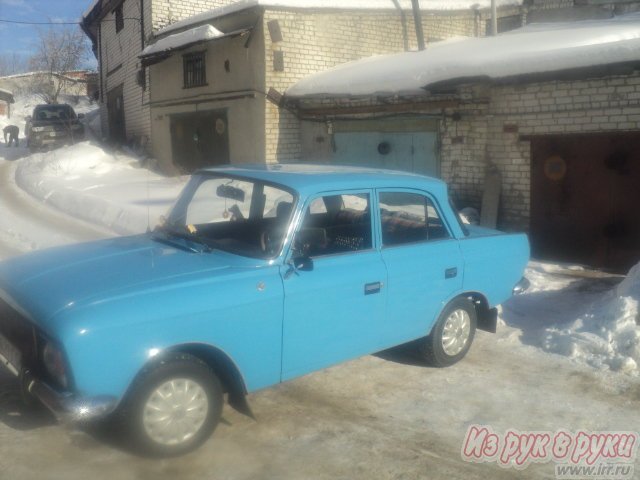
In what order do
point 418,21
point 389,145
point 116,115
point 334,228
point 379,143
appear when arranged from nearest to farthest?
point 334,228 < point 389,145 < point 379,143 < point 418,21 < point 116,115

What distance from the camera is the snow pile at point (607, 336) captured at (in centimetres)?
498

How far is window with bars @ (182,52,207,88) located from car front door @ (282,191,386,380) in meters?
12.5

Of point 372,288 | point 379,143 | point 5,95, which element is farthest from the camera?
point 5,95

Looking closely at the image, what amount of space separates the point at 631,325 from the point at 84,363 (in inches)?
177

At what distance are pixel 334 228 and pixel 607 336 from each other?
2749mm

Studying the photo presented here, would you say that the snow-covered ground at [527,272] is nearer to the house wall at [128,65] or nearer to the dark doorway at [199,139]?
the dark doorway at [199,139]

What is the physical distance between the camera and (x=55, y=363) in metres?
3.04

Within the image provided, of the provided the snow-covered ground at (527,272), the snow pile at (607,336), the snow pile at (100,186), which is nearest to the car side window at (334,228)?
the snow-covered ground at (527,272)

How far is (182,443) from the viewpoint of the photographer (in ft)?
11.0

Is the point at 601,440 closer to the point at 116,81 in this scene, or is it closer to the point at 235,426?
the point at 235,426

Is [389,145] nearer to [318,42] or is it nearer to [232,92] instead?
[318,42]

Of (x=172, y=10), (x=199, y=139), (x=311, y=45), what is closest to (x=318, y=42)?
(x=311, y=45)

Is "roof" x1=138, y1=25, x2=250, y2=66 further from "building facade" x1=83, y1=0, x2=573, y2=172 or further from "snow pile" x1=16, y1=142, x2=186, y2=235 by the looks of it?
"snow pile" x1=16, y1=142, x2=186, y2=235

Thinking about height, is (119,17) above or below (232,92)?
above
